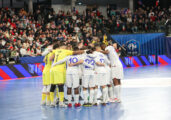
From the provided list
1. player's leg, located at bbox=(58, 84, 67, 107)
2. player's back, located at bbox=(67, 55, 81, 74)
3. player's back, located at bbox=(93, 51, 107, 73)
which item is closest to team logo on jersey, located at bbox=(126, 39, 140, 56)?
player's back, located at bbox=(93, 51, 107, 73)

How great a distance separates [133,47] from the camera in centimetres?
2747

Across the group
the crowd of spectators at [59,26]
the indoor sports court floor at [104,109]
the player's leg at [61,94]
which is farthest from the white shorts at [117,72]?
the crowd of spectators at [59,26]

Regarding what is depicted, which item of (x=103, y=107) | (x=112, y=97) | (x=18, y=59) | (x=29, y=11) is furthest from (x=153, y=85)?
(x=29, y=11)

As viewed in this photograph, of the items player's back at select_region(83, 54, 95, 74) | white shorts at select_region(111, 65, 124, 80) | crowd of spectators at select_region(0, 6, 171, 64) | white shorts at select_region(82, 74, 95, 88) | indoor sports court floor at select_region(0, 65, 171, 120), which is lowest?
indoor sports court floor at select_region(0, 65, 171, 120)

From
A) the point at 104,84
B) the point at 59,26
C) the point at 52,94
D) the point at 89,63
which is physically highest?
the point at 59,26

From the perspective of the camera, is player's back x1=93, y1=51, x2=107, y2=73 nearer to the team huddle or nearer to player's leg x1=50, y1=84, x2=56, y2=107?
the team huddle

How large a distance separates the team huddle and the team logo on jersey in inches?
671

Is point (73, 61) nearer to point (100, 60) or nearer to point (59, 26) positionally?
point (100, 60)

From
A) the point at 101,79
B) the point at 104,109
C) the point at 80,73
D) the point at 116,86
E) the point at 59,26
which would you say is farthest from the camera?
the point at 59,26

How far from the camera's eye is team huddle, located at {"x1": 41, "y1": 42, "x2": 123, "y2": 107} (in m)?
9.80

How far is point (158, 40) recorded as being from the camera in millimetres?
27938

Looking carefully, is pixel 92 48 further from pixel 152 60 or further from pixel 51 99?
pixel 152 60

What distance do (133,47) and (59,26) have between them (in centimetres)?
618

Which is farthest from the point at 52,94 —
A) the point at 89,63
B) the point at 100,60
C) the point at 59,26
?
the point at 59,26
